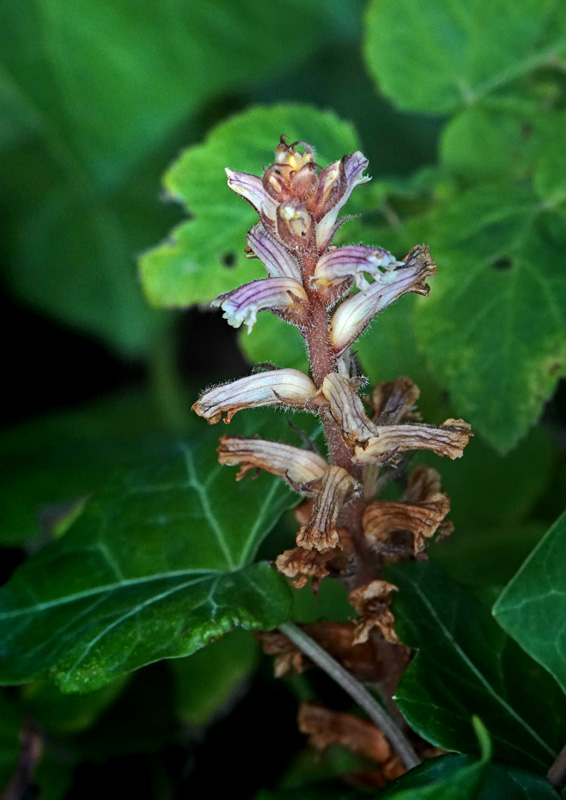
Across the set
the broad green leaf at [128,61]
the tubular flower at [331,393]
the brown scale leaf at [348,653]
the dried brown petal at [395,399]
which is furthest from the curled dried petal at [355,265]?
the broad green leaf at [128,61]

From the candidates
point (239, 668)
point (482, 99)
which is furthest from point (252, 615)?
point (482, 99)

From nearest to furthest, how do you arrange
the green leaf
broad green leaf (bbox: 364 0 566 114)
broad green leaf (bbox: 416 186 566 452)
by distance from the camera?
broad green leaf (bbox: 416 186 566 452), the green leaf, broad green leaf (bbox: 364 0 566 114)

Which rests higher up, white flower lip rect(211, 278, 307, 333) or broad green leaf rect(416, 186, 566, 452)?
white flower lip rect(211, 278, 307, 333)

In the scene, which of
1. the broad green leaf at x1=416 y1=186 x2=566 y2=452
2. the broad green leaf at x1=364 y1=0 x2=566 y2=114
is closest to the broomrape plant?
the broad green leaf at x1=416 y1=186 x2=566 y2=452

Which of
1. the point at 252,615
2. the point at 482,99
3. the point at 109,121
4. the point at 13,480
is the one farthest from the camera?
the point at 109,121

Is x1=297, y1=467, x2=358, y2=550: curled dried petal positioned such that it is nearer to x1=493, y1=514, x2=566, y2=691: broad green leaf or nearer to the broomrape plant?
the broomrape plant

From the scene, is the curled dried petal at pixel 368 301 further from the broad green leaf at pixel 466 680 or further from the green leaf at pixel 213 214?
the green leaf at pixel 213 214

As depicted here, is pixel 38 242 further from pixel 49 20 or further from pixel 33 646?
pixel 33 646
